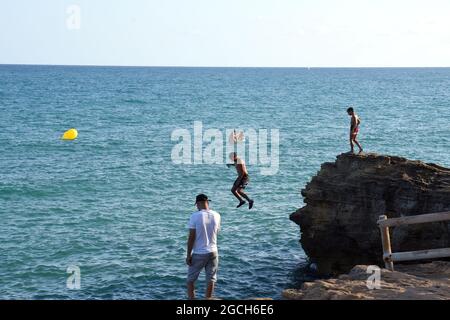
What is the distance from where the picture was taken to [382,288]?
1181 centimetres

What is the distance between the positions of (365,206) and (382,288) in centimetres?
906

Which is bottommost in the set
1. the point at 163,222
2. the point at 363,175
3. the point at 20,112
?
the point at 163,222

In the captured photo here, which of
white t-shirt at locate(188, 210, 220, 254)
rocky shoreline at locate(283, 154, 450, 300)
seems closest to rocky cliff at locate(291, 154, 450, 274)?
rocky shoreline at locate(283, 154, 450, 300)

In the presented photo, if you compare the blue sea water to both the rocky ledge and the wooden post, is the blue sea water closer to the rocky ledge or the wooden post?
the wooden post

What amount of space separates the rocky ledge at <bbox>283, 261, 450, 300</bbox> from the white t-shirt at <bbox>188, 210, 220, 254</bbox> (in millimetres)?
1687

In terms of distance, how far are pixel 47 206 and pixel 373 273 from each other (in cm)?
2189

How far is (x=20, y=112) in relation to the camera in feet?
257

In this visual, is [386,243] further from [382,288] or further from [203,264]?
[203,264]

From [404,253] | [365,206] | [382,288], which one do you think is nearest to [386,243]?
[404,253]

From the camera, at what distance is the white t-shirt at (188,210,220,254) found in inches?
445

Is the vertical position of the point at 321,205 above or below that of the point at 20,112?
below
